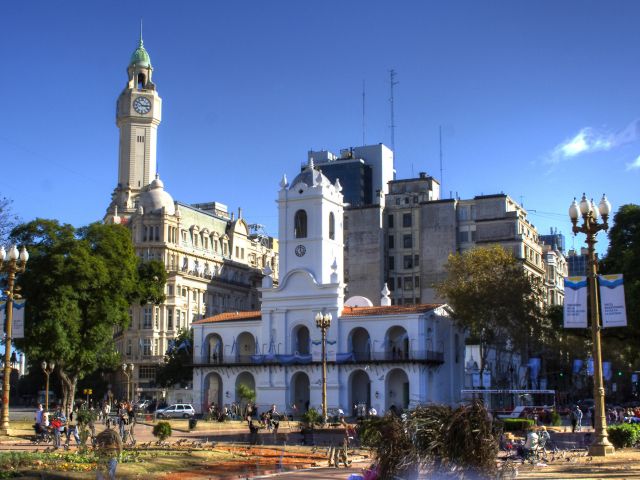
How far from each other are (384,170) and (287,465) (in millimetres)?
82622

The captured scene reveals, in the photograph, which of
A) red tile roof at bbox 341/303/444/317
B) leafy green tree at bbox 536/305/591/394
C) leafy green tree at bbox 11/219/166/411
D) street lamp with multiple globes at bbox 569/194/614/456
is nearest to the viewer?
A: street lamp with multiple globes at bbox 569/194/614/456

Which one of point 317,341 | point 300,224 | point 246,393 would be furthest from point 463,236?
point 246,393

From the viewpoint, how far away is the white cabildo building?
6209 cm

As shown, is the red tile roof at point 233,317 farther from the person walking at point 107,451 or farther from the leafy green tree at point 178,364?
the person walking at point 107,451

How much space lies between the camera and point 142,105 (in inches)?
3814

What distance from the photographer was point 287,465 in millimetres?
25641

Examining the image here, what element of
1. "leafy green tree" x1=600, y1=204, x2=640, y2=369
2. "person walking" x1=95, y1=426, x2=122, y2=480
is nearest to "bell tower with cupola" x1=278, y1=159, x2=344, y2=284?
"leafy green tree" x1=600, y1=204, x2=640, y2=369

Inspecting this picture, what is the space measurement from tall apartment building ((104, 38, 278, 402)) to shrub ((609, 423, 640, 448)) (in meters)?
57.8

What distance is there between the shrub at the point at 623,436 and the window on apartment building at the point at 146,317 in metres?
63.9

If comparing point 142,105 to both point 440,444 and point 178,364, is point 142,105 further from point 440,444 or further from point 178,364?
point 440,444

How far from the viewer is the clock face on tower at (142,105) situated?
9650 cm

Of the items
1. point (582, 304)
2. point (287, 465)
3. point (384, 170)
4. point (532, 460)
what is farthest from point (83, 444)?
point (384, 170)

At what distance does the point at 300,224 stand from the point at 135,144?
35067 mm

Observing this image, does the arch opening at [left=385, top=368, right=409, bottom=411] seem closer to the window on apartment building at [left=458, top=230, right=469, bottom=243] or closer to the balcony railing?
the balcony railing
